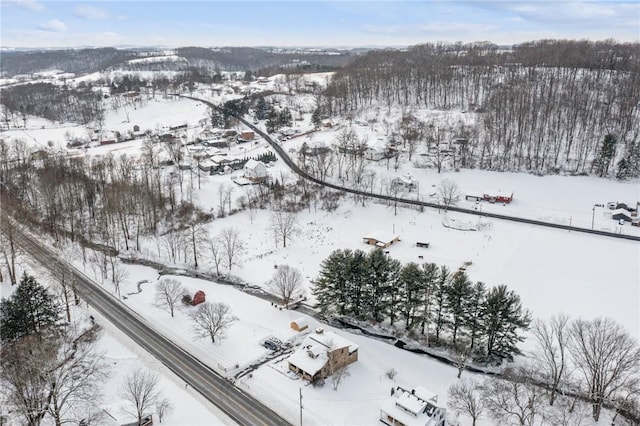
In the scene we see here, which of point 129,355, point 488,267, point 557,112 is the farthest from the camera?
point 557,112

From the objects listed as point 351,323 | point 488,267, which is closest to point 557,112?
point 488,267

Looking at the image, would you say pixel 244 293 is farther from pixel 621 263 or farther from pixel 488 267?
pixel 621 263

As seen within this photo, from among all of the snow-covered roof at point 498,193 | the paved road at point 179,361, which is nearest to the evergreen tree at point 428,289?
the paved road at point 179,361

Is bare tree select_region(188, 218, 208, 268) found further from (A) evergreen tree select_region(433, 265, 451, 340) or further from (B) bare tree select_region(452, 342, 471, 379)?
(B) bare tree select_region(452, 342, 471, 379)

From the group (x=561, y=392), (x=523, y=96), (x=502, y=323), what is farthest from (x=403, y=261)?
(x=523, y=96)

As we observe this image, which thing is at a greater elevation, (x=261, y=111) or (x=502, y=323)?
(x=261, y=111)

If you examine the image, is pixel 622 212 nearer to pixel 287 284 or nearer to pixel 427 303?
pixel 427 303
